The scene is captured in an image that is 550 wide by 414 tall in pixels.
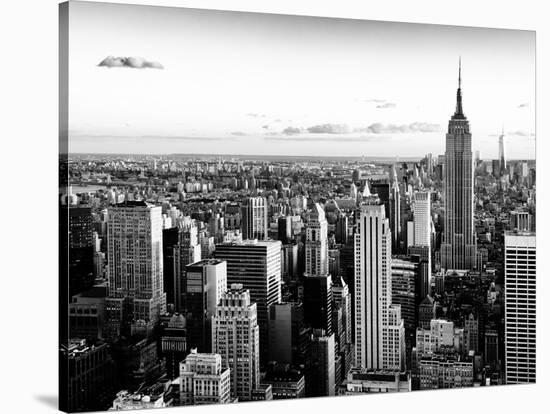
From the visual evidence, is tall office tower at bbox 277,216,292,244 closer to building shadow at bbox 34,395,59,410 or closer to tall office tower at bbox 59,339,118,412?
tall office tower at bbox 59,339,118,412

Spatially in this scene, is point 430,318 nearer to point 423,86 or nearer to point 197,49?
point 423,86

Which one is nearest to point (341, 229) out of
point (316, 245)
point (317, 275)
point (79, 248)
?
point (316, 245)

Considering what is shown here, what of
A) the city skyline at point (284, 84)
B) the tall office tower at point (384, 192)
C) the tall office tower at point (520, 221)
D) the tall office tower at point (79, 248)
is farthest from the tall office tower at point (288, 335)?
A: the tall office tower at point (520, 221)

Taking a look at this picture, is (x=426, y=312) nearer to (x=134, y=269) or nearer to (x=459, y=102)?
(x=459, y=102)

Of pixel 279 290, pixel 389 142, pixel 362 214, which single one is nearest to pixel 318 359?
pixel 279 290

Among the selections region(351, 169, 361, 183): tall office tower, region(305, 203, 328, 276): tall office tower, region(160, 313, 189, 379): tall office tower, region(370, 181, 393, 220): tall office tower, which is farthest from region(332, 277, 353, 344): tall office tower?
region(160, 313, 189, 379): tall office tower

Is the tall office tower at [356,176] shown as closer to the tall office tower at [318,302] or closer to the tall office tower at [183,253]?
the tall office tower at [318,302]
